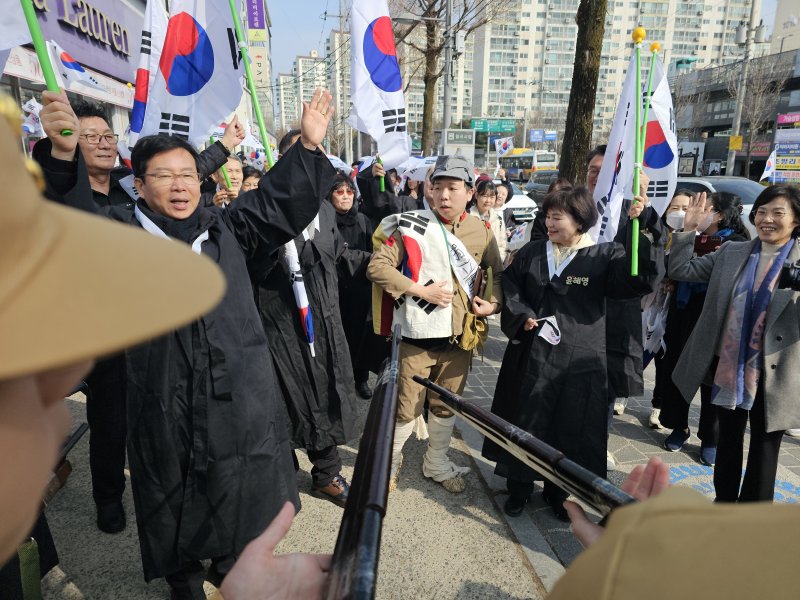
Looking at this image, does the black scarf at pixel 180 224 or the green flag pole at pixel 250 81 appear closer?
the black scarf at pixel 180 224

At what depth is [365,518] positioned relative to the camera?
103 cm

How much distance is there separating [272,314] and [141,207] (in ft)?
3.42

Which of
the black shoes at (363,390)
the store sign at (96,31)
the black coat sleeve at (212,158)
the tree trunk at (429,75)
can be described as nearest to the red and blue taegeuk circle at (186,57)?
the black coat sleeve at (212,158)

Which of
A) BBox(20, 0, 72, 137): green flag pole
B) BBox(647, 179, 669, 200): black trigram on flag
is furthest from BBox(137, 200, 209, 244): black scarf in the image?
BBox(647, 179, 669, 200): black trigram on flag

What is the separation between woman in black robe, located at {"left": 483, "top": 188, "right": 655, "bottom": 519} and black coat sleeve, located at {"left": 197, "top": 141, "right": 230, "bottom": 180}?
1.94 metres

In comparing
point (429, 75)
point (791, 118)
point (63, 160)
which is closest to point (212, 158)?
point (63, 160)

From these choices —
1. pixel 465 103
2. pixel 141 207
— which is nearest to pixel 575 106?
pixel 141 207

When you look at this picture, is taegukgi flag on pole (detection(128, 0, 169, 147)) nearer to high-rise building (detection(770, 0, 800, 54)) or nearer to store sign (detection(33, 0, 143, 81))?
store sign (detection(33, 0, 143, 81))

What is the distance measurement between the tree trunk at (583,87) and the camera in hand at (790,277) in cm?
341

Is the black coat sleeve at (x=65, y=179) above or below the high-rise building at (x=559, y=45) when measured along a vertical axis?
below

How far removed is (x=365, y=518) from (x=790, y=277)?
A: 267cm

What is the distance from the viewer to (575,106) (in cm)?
576

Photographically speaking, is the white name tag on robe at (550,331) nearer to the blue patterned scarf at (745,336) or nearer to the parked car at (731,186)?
the blue patterned scarf at (745,336)

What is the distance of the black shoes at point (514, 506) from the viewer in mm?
3080
